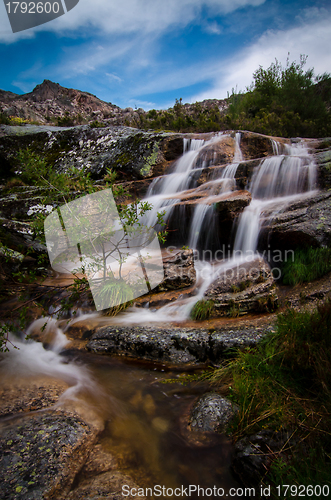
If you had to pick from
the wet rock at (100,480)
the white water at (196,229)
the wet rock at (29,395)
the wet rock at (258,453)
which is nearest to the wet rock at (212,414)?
the wet rock at (258,453)

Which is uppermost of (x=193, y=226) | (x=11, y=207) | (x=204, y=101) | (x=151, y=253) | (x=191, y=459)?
(x=204, y=101)

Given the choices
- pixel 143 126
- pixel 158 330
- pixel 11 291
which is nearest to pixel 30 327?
pixel 11 291

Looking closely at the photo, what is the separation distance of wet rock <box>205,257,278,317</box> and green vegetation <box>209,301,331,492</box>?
58.1 inches

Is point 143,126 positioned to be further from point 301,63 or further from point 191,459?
point 191,459

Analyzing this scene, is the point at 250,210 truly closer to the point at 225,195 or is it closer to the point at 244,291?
the point at 225,195

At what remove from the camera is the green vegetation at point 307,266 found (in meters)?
4.79

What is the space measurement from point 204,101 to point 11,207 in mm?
33852

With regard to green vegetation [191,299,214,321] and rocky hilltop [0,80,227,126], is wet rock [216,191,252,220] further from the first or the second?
rocky hilltop [0,80,227,126]

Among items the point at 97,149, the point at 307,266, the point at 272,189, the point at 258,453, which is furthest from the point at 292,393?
the point at 97,149

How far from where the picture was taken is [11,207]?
28.1 feet

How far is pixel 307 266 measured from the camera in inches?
195

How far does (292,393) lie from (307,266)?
131 inches

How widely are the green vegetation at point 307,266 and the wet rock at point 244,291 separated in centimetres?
48

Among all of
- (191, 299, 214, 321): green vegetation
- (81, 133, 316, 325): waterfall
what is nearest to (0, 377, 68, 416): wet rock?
(81, 133, 316, 325): waterfall
